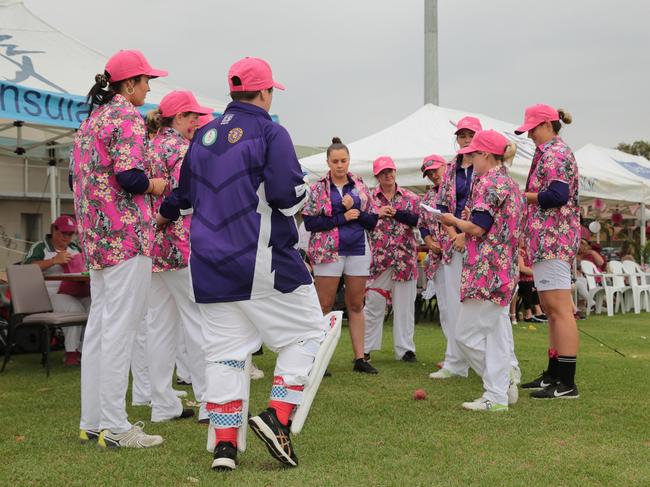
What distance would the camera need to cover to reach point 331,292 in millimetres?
7090

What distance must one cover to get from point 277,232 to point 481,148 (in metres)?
2.05

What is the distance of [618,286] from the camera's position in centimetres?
1507

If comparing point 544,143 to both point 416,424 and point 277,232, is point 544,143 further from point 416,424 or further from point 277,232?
point 277,232

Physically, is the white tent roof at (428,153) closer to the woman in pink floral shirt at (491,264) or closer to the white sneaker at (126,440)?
the woman in pink floral shirt at (491,264)

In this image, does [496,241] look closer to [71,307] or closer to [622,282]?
[71,307]

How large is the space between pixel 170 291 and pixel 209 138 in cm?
153

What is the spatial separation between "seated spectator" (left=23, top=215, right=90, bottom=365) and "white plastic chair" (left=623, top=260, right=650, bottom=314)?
10876mm

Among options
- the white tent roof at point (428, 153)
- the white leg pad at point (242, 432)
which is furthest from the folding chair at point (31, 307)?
the white tent roof at point (428, 153)

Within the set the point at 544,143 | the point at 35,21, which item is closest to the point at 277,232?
the point at 544,143

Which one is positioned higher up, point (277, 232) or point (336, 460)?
point (277, 232)

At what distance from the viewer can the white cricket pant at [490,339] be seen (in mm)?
5344

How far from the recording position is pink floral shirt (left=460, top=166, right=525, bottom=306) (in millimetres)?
5203

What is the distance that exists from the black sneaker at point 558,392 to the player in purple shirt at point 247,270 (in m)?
2.55

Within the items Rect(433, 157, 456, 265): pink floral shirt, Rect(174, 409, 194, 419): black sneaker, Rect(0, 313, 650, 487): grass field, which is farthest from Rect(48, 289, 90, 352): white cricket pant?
Rect(433, 157, 456, 265): pink floral shirt
